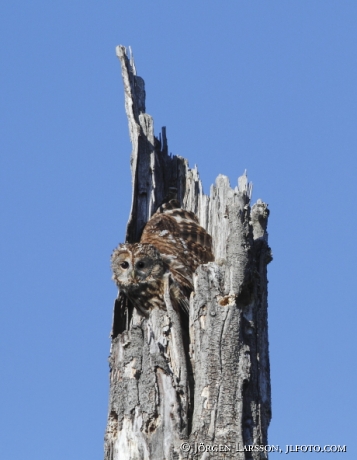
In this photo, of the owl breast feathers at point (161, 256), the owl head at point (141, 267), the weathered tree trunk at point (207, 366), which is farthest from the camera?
the owl head at point (141, 267)

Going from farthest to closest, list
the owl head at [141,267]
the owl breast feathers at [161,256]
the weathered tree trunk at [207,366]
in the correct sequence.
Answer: the owl head at [141,267]
the owl breast feathers at [161,256]
the weathered tree trunk at [207,366]

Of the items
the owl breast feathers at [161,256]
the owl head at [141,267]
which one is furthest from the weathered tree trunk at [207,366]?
the owl head at [141,267]

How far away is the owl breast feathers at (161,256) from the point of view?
27.8ft

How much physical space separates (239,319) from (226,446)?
98 centimetres

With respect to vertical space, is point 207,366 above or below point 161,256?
below

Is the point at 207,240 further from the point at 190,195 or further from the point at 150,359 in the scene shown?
the point at 150,359

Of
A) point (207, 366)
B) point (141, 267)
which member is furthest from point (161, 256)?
point (207, 366)

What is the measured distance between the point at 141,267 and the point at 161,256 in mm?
226

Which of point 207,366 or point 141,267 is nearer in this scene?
point 207,366

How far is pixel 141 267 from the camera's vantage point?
870 centimetres

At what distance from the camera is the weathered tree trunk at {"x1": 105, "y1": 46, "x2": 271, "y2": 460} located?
21.2ft

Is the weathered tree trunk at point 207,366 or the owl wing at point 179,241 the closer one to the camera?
the weathered tree trunk at point 207,366

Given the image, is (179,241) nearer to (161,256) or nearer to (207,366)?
(161,256)

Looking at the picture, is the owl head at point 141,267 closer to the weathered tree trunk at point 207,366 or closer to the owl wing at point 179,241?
the owl wing at point 179,241
